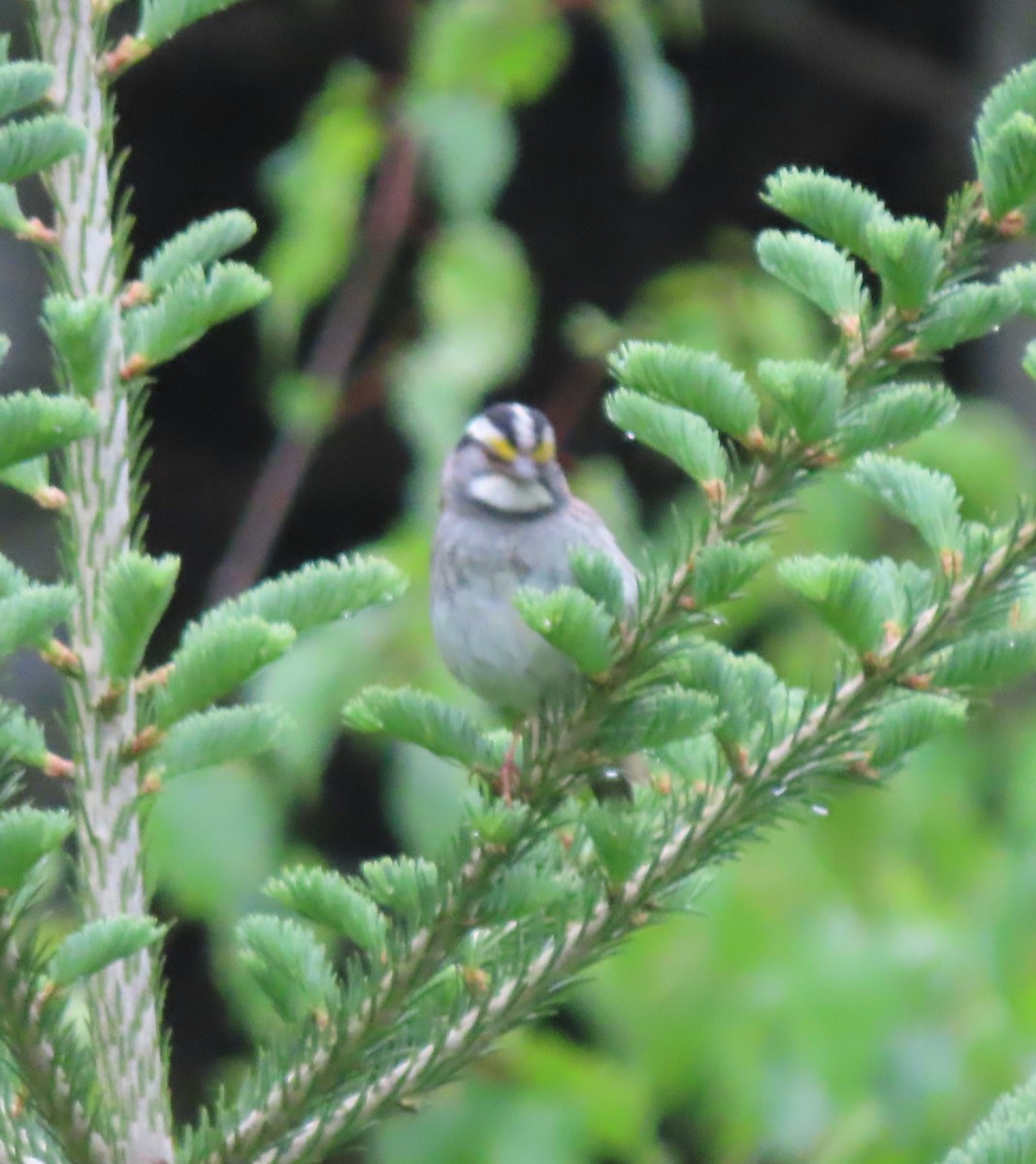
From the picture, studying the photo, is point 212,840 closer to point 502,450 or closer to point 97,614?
point 502,450

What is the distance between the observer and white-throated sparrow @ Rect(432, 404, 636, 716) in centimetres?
183

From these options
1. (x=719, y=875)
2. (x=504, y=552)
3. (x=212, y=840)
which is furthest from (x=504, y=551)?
(x=212, y=840)

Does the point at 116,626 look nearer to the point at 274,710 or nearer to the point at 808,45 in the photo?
the point at 274,710

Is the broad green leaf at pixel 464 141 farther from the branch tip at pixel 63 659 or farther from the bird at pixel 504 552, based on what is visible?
the branch tip at pixel 63 659

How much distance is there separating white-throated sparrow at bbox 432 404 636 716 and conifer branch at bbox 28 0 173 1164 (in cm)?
59

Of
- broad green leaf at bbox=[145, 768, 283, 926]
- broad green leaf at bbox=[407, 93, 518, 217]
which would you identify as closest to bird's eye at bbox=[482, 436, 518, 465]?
broad green leaf at bbox=[145, 768, 283, 926]

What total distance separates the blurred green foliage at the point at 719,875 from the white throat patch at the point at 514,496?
43cm

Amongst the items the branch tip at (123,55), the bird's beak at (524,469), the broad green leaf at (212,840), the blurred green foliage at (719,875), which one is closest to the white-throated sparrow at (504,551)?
the bird's beak at (524,469)

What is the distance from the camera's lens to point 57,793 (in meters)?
3.94

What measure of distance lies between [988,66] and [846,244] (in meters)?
3.42

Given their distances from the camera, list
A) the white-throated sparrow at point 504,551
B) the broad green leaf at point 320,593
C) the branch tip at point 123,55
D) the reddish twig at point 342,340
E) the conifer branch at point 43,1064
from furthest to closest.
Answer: the reddish twig at point 342,340
the white-throated sparrow at point 504,551
the branch tip at point 123,55
the broad green leaf at point 320,593
the conifer branch at point 43,1064

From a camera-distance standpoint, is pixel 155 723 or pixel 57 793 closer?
pixel 155 723

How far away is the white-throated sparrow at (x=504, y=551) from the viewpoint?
72.2 inches

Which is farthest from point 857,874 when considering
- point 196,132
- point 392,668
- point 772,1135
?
point 196,132
